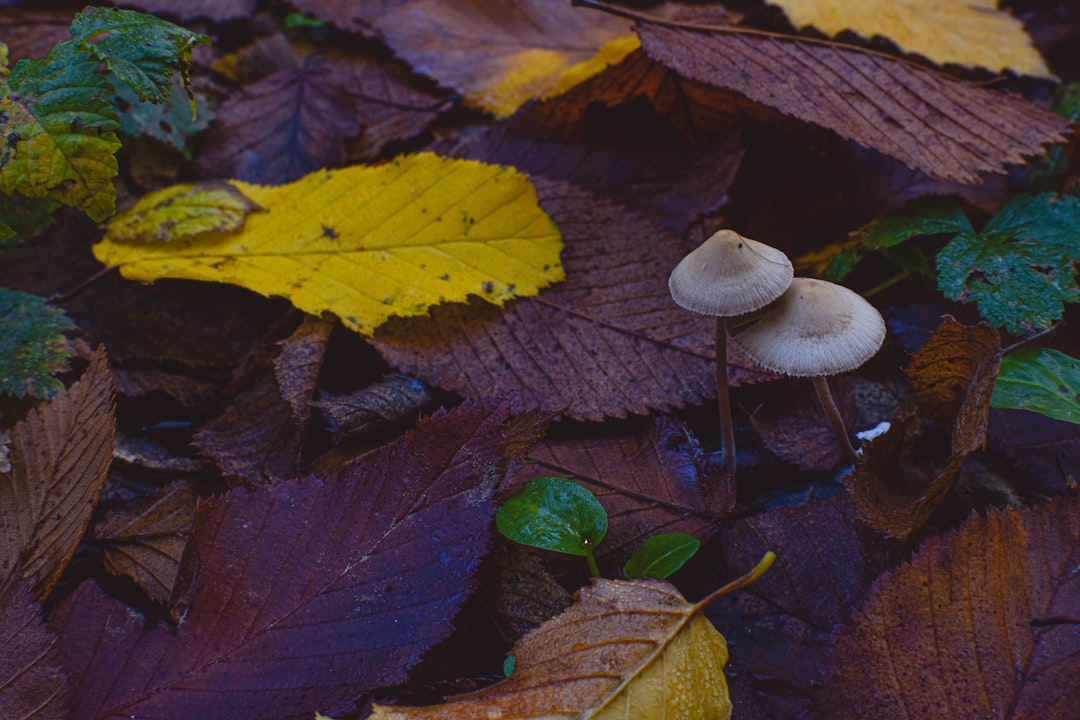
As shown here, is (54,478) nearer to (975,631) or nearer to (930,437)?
(975,631)

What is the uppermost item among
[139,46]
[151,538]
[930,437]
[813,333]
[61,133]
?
[139,46]

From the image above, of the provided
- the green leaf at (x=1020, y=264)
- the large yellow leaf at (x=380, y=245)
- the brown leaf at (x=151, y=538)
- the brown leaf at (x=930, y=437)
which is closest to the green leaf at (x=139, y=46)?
the large yellow leaf at (x=380, y=245)

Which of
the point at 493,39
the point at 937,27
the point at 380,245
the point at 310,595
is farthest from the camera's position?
the point at 493,39

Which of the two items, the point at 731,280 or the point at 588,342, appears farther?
the point at 588,342

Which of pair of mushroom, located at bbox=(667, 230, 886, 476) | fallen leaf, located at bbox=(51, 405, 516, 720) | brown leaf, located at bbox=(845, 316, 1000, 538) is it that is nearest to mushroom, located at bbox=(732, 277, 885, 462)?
pair of mushroom, located at bbox=(667, 230, 886, 476)

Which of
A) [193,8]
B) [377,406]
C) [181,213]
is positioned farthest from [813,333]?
[193,8]

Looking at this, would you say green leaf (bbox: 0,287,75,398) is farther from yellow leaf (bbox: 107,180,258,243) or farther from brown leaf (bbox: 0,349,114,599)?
yellow leaf (bbox: 107,180,258,243)

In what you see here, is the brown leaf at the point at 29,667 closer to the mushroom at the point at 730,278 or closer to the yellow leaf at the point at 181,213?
the yellow leaf at the point at 181,213
